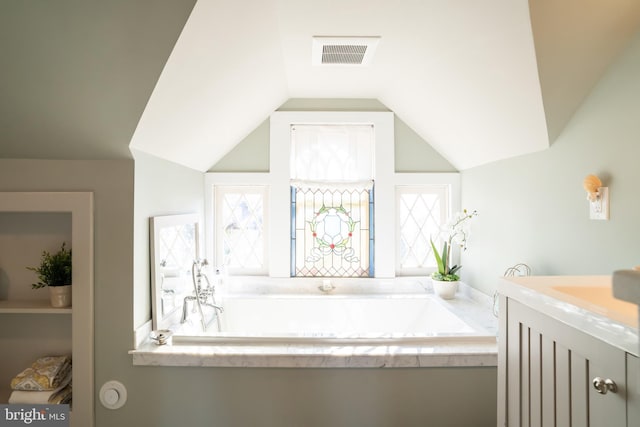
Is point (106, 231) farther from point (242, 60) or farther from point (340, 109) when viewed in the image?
point (340, 109)

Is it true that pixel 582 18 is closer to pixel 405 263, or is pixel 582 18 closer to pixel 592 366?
pixel 592 366

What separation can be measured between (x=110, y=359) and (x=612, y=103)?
247 centimetres

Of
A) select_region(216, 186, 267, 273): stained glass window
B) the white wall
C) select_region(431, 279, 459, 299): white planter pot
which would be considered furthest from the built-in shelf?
select_region(431, 279, 459, 299): white planter pot

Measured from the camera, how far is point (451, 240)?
2.98 meters

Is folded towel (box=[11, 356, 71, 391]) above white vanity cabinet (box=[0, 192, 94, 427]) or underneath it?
underneath

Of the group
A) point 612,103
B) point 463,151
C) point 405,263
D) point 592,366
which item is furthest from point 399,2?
point 405,263

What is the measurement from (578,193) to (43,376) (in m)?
A: 2.59

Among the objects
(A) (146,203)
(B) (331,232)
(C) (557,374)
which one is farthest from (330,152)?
(C) (557,374)

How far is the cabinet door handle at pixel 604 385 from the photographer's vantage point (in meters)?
0.77

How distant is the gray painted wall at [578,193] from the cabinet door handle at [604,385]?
0.81 m

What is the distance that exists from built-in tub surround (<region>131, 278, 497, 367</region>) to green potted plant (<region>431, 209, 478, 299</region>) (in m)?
0.09

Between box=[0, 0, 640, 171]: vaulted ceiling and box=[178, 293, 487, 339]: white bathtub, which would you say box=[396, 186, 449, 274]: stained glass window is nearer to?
box=[178, 293, 487, 339]: white bathtub

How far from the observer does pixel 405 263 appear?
10.4 feet

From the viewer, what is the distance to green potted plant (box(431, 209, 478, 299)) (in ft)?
9.24
